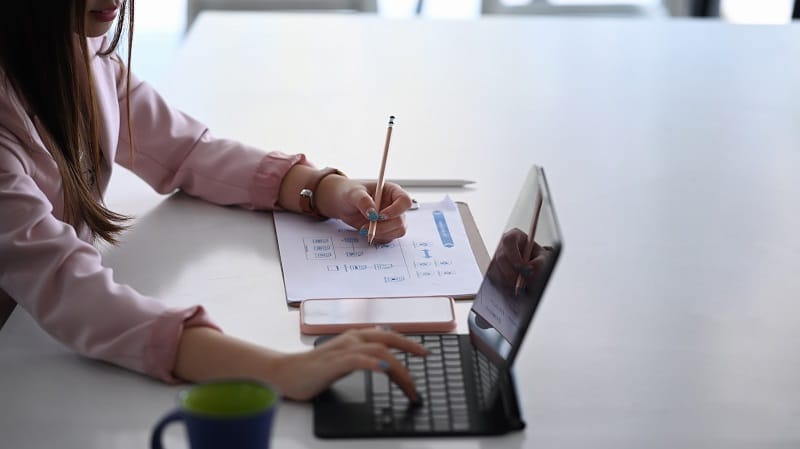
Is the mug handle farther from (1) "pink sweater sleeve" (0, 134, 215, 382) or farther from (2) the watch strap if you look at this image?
(2) the watch strap

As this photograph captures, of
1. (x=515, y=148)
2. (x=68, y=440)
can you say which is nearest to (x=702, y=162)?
(x=515, y=148)

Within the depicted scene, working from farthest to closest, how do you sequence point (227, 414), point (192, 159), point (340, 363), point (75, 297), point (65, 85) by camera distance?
1. point (192, 159)
2. point (65, 85)
3. point (75, 297)
4. point (340, 363)
5. point (227, 414)

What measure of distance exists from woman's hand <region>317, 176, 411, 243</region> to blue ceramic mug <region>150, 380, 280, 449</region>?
0.56 meters

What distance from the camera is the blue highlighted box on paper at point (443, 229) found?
1260 mm

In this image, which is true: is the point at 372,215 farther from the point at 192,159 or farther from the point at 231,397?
the point at 231,397

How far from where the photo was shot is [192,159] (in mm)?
1402

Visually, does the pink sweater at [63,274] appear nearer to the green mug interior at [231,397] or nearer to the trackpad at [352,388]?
the trackpad at [352,388]

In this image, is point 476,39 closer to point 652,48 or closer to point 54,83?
point 652,48

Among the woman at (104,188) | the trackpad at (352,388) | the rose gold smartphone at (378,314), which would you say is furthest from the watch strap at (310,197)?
the trackpad at (352,388)

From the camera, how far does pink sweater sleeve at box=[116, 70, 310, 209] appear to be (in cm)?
136

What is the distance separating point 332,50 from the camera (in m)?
2.07

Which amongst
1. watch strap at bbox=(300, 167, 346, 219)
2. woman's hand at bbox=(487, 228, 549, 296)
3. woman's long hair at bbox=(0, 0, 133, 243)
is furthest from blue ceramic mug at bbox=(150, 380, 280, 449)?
watch strap at bbox=(300, 167, 346, 219)

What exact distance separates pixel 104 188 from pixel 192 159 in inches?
5.1

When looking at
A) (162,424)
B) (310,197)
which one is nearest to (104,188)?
(310,197)
